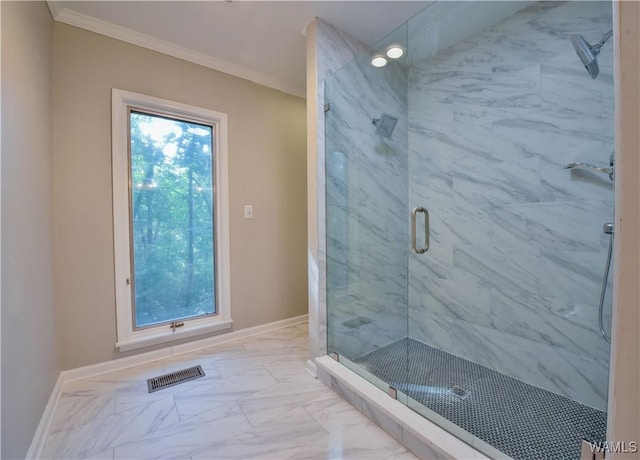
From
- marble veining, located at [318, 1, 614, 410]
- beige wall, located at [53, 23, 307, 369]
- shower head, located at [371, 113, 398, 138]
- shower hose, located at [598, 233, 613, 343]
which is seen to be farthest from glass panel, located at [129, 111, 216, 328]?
shower hose, located at [598, 233, 613, 343]

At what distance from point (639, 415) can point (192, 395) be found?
1.89 meters

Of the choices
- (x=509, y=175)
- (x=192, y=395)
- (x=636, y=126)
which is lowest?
(x=192, y=395)

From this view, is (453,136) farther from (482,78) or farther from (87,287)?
(87,287)

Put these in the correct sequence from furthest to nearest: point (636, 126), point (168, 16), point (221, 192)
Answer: point (221, 192)
point (168, 16)
point (636, 126)

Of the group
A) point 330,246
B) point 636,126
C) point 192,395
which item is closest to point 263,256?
point 330,246

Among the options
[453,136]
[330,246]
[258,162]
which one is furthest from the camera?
[258,162]

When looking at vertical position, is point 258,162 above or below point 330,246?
above

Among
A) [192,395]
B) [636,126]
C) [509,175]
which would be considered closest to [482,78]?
[509,175]

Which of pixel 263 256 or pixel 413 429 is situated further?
pixel 263 256

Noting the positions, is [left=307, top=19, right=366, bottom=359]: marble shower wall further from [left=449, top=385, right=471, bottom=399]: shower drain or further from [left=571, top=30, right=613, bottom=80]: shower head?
[left=571, top=30, right=613, bottom=80]: shower head

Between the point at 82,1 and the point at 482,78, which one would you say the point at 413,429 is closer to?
the point at 482,78

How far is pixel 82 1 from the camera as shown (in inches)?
65.3

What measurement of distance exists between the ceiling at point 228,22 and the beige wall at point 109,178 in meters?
0.09

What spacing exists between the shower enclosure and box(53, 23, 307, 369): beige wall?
854mm
